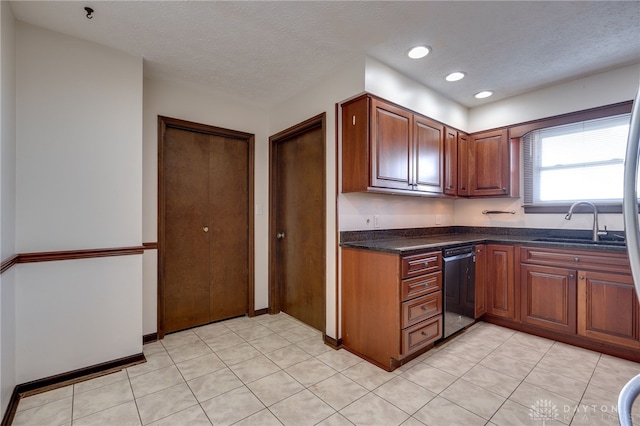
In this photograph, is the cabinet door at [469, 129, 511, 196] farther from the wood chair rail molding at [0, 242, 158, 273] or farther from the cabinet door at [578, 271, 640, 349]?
the wood chair rail molding at [0, 242, 158, 273]

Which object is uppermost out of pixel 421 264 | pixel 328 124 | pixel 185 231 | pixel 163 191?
pixel 328 124

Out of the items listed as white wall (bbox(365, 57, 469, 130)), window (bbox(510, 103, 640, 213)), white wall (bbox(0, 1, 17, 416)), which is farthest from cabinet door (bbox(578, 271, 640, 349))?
white wall (bbox(0, 1, 17, 416))

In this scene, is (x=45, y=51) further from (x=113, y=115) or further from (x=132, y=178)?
(x=132, y=178)

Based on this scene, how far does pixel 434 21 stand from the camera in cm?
202

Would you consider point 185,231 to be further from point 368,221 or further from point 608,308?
point 608,308

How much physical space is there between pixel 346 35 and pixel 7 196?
8.08ft

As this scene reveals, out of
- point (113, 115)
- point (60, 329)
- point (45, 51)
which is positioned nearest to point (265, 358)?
point (60, 329)

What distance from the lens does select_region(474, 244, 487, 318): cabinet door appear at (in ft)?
9.96

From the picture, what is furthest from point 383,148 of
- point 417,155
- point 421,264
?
point 421,264

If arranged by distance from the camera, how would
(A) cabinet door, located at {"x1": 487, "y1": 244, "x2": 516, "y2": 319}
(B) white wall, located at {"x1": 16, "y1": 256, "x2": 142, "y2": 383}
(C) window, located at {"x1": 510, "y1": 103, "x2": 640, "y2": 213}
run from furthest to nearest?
(A) cabinet door, located at {"x1": 487, "y1": 244, "x2": 516, "y2": 319} < (C) window, located at {"x1": 510, "y1": 103, "x2": 640, "y2": 213} < (B) white wall, located at {"x1": 16, "y1": 256, "x2": 142, "y2": 383}

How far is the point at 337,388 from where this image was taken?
6.53 ft

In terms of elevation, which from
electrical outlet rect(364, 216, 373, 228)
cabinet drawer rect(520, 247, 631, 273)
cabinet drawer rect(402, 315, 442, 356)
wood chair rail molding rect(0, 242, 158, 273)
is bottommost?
cabinet drawer rect(402, 315, 442, 356)

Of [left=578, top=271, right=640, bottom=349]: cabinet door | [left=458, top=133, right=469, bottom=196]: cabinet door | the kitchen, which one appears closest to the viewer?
the kitchen

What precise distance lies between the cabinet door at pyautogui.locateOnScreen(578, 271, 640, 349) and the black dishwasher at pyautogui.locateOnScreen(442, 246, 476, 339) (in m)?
0.85
